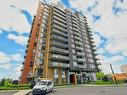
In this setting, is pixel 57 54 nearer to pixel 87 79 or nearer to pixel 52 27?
pixel 52 27

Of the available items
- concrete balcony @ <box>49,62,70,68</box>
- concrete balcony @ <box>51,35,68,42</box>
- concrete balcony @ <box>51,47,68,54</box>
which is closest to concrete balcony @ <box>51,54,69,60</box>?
concrete balcony @ <box>51,47,68,54</box>

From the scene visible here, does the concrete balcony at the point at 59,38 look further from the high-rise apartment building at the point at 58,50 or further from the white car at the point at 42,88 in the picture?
the white car at the point at 42,88

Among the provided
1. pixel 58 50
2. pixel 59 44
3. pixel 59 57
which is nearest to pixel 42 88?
pixel 59 57

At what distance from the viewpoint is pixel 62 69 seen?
216 ft

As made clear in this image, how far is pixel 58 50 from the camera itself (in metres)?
65.1

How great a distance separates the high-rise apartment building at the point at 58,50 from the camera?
2425 inches

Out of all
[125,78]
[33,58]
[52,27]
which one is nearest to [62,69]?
[33,58]

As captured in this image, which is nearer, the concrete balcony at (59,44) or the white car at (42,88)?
the white car at (42,88)

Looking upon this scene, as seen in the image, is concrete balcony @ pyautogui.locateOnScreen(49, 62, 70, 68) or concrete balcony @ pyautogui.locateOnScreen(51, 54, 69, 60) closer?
concrete balcony @ pyautogui.locateOnScreen(49, 62, 70, 68)

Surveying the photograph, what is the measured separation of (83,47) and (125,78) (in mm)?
23724

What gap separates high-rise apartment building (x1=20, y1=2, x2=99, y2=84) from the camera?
2425 inches

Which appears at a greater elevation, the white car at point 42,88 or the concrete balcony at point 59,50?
the concrete balcony at point 59,50

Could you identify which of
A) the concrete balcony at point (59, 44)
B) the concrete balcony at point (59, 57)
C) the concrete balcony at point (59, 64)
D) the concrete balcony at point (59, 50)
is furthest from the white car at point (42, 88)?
the concrete balcony at point (59, 44)

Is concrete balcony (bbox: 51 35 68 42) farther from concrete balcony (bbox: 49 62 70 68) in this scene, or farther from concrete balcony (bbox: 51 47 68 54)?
concrete balcony (bbox: 49 62 70 68)
